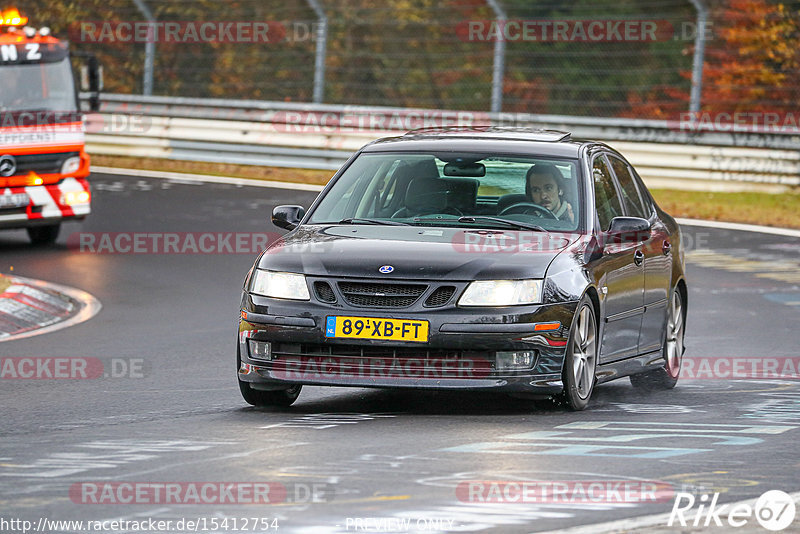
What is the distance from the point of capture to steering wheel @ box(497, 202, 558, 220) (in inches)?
382

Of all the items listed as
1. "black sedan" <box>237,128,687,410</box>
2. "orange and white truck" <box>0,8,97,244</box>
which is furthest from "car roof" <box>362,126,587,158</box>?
"orange and white truck" <box>0,8,97,244</box>

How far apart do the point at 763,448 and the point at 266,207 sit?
15.2 meters

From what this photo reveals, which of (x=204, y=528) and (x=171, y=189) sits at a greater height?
(x=204, y=528)

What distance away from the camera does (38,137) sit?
19172 millimetres

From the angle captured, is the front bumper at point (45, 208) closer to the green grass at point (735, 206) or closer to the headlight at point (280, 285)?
the green grass at point (735, 206)

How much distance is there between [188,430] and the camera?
859 centimetres

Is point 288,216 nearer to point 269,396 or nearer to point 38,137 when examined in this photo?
point 269,396

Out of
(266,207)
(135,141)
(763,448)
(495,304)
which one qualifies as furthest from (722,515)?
(135,141)

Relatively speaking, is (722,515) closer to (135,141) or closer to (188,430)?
(188,430)

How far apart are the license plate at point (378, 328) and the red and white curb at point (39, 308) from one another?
4.78 m
